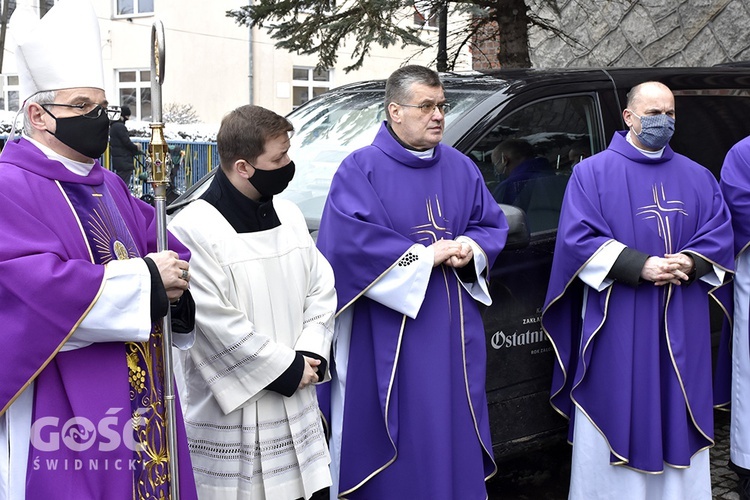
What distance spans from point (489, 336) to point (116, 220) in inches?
75.2

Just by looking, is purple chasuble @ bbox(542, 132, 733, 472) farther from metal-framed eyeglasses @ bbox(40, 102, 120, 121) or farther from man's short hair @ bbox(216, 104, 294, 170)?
metal-framed eyeglasses @ bbox(40, 102, 120, 121)

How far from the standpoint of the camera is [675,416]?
4230mm

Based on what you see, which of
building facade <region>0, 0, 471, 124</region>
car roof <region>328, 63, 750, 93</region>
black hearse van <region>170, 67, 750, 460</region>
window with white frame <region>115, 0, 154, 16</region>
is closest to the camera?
black hearse van <region>170, 67, 750, 460</region>

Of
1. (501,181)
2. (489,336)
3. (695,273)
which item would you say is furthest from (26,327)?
(695,273)

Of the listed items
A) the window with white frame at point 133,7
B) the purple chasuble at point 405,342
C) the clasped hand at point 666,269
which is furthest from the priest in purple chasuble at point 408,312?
the window with white frame at point 133,7

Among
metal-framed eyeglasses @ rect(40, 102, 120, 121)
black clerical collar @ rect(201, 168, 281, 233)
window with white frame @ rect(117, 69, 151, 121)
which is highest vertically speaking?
window with white frame @ rect(117, 69, 151, 121)

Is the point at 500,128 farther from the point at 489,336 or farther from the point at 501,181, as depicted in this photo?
the point at 489,336

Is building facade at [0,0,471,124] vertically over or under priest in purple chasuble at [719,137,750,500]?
over

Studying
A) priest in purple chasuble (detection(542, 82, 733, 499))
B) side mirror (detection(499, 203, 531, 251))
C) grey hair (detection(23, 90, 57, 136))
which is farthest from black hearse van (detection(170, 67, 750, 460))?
grey hair (detection(23, 90, 57, 136))

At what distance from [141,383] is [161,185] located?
1.89ft

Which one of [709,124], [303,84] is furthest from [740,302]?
[303,84]

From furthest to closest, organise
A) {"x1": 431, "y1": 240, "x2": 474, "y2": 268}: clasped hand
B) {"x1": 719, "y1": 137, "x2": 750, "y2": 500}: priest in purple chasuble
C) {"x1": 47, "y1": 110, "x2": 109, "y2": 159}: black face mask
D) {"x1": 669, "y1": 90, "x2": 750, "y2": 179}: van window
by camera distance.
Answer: {"x1": 669, "y1": 90, "x2": 750, "y2": 179}: van window, {"x1": 719, "y1": 137, "x2": 750, "y2": 500}: priest in purple chasuble, {"x1": 431, "y1": 240, "x2": 474, "y2": 268}: clasped hand, {"x1": 47, "y1": 110, "x2": 109, "y2": 159}: black face mask

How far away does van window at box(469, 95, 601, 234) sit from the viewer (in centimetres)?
452

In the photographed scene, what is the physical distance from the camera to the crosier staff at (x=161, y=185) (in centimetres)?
279
